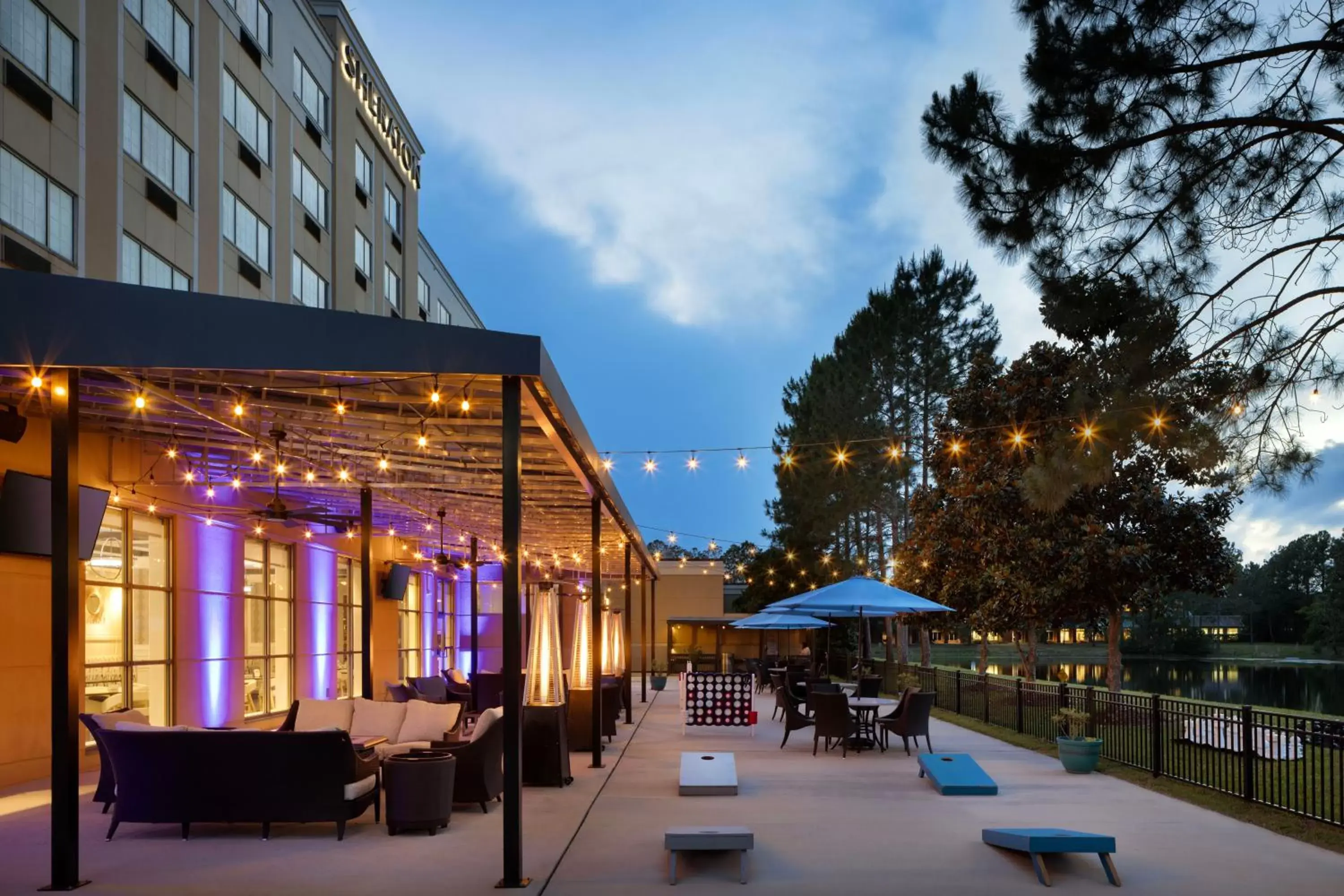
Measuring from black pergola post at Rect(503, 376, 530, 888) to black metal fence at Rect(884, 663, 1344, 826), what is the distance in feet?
18.4

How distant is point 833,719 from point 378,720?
5.98m

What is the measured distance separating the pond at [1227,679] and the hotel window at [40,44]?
25.4 m

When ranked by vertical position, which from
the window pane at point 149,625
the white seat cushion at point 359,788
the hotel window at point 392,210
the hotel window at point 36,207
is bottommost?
the white seat cushion at point 359,788

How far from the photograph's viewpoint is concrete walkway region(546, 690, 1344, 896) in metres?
7.54

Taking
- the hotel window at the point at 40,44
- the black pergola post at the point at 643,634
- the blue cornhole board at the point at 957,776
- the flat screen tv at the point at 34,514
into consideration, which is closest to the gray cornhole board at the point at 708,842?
the blue cornhole board at the point at 957,776

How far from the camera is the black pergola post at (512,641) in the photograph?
735 centimetres

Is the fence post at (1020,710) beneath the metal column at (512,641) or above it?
beneath

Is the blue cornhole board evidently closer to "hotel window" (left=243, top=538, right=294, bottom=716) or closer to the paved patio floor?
the paved patio floor

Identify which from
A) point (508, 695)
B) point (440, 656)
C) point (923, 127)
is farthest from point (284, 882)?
point (440, 656)

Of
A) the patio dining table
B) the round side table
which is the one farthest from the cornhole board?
the patio dining table

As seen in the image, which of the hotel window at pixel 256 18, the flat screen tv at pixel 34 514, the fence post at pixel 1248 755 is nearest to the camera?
the fence post at pixel 1248 755

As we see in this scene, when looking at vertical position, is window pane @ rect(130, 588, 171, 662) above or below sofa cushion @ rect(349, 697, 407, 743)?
above

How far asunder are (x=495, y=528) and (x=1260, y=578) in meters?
64.3

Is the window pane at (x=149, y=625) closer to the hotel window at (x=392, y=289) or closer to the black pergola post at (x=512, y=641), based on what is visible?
the black pergola post at (x=512, y=641)
